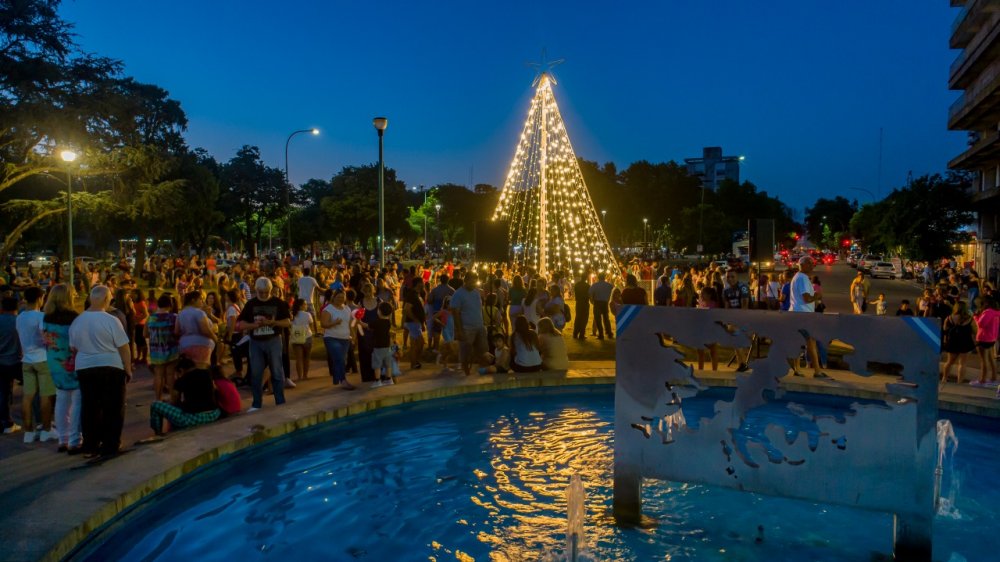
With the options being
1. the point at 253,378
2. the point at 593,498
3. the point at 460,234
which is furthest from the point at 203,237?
the point at 593,498

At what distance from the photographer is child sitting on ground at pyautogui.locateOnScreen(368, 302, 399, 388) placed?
414 inches

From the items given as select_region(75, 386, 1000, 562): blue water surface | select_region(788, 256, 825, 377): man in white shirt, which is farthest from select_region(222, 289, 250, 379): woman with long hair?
select_region(788, 256, 825, 377): man in white shirt

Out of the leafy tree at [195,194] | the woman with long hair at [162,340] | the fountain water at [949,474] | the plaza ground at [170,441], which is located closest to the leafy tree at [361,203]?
the leafy tree at [195,194]

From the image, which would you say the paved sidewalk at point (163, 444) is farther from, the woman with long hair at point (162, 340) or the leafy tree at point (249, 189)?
the leafy tree at point (249, 189)

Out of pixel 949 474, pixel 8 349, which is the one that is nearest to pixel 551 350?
pixel 949 474

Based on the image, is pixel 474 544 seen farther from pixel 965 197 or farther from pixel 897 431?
pixel 965 197

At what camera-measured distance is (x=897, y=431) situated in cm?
504

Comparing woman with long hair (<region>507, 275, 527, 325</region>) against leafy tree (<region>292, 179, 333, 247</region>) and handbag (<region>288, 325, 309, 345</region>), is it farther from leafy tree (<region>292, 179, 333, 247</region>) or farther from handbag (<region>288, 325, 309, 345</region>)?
leafy tree (<region>292, 179, 333, 247</region>)

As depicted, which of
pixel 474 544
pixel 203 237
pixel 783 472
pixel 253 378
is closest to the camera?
pixel 783 472

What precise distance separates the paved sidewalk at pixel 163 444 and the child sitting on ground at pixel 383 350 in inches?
13.2

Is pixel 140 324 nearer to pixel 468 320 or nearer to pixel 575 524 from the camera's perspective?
pixel 468 320

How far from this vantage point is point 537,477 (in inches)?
294

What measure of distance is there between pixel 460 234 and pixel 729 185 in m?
35.4

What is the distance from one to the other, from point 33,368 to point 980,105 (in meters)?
43.9
